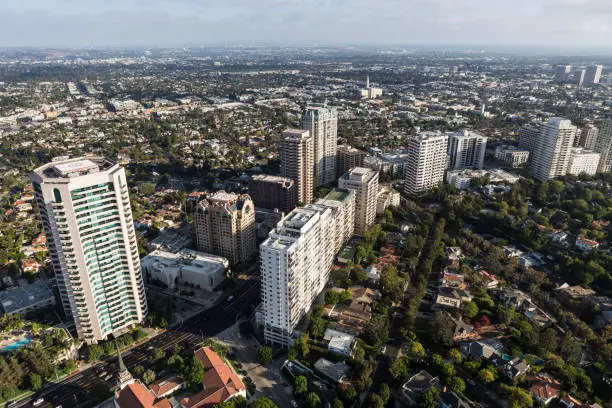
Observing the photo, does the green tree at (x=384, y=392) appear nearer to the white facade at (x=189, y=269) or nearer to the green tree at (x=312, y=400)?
the green tree at (x=312, y=400)

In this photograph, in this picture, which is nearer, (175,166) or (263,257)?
(263,257)

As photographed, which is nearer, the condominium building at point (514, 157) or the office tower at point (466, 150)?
the office tower at point (466, 150)

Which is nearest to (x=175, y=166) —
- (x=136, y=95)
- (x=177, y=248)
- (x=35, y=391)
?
(x=177, y=248)

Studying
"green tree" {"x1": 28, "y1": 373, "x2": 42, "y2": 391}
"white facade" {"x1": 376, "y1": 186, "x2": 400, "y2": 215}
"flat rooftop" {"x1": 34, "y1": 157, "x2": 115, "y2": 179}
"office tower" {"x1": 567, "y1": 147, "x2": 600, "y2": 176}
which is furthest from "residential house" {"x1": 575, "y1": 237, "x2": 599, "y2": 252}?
"green tree" {"x1": 28, "y1": 373, "x2": 42, "y2": 391}

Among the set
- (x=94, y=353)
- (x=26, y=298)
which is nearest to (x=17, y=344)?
(x=94, y=353)

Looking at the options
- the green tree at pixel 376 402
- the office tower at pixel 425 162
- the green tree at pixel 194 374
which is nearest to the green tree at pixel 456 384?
the green tree at pixel 376 402

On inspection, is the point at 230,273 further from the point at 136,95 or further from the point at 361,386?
the point at 136,95
